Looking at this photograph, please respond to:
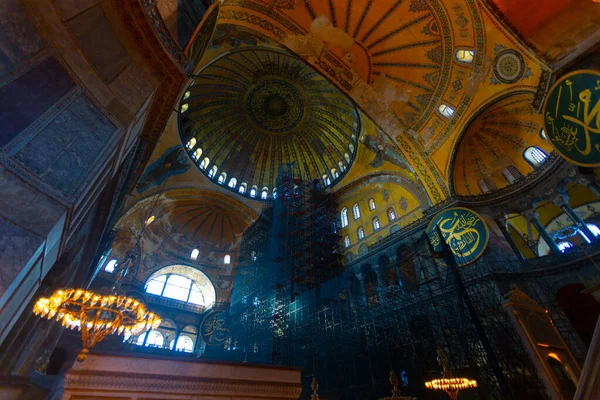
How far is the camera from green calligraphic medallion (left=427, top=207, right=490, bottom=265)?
28.9 feet

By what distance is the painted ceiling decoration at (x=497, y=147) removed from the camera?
9977mm

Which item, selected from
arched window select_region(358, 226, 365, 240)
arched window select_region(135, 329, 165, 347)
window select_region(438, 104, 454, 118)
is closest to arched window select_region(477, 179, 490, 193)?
window select_region(438, 104, 454, 118)

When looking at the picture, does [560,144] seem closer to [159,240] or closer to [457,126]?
[457,126]

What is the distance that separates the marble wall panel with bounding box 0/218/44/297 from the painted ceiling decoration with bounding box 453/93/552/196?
1203cm

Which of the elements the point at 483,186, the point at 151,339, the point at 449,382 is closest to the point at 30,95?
the point at 449,382

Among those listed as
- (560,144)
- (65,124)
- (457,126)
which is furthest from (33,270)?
(457,126)

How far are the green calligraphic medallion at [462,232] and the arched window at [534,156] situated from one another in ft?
10.9

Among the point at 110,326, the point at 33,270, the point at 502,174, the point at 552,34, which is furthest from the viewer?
the point at 502,174

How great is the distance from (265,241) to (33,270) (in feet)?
40.5

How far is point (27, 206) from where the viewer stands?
9.96 ft

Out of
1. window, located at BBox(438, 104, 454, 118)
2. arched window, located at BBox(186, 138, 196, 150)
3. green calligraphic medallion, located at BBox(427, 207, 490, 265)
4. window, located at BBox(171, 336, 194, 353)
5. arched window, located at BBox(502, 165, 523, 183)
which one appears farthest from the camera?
window, located at BBox(171, 336, 194, 353)

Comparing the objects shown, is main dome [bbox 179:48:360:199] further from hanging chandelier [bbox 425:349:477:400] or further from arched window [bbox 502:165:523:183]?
hanging chandelier [bbox 425:349:477:400]

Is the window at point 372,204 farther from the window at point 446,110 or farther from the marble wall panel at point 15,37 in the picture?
the marble wall panel at point 15,37

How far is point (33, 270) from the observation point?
3234 millimetres
